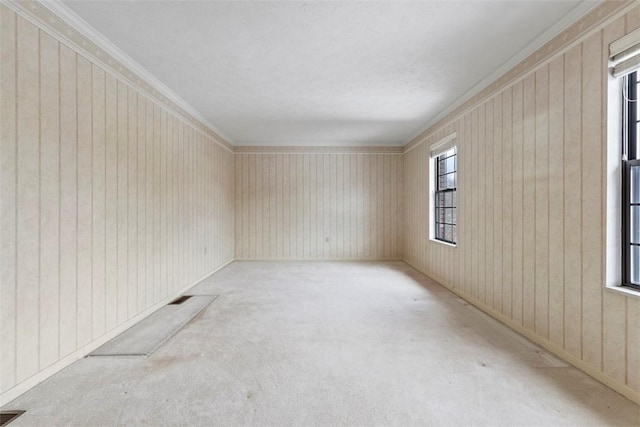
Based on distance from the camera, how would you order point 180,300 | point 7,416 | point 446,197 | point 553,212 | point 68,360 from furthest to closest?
point 446,197 < point 180,300 < point 553,212 < point 68,360 < point 7,416

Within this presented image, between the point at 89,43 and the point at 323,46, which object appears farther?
the point at 323,46

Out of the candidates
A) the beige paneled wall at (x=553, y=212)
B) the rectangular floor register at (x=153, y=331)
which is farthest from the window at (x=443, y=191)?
the rectangular floor register at (x=153, y=331)

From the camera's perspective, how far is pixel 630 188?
172 centimetres

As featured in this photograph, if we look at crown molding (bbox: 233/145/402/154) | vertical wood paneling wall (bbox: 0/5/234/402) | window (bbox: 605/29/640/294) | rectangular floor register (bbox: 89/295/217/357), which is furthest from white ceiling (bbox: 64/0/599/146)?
rectangular floor register (bbox: 89/295/217/357)

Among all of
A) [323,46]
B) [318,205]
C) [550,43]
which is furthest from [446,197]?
[323,46]

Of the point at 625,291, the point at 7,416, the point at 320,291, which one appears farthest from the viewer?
the point at 320,291

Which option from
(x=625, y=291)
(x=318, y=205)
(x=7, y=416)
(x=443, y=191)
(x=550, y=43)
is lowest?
(x=7, y=416)

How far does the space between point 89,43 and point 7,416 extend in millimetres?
2613

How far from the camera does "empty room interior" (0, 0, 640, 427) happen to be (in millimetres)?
1649

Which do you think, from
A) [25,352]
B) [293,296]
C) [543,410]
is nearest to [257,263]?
[293,296]

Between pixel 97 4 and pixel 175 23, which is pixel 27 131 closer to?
pixel 97 4

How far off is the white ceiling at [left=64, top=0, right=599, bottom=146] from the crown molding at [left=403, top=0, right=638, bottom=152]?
0.03 metres

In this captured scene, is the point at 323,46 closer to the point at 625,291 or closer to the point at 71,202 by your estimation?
the point at 71,202

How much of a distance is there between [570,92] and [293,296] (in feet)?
11.1
